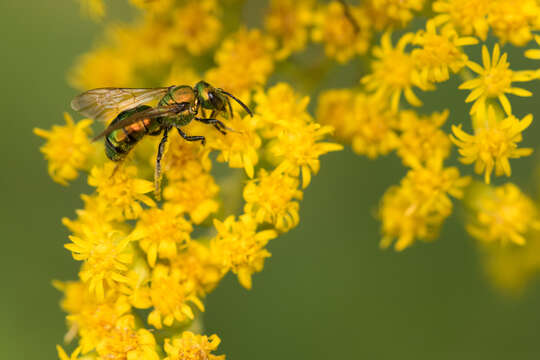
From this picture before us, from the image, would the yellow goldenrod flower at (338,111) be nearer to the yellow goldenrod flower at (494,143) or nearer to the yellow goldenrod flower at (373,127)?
the yellow goldenrod flower at (373,127)

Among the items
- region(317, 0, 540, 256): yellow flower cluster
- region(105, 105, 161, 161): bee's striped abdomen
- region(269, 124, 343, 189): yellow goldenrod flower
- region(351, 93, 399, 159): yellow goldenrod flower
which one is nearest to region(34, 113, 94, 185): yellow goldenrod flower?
region(105, 105, 161, 161): bee's striped abdomen

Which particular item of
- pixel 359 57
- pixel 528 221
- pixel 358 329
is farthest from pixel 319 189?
pixel 528 221

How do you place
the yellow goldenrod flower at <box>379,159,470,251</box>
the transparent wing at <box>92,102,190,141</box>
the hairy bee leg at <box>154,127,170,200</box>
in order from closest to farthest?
the transparent wing at <box>92,102,190,141</box>, the hairy bee leg at <box>154,127,170,200</box>, the yellow goldenrod flower at <box>379,159,470,251</box>

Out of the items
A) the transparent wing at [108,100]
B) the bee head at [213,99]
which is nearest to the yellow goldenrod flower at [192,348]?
the bee head at [213,99]

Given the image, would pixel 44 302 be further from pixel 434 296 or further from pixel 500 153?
pixel 500 153

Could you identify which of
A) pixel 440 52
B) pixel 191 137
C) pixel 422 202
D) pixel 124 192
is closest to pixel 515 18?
pixel 440 52

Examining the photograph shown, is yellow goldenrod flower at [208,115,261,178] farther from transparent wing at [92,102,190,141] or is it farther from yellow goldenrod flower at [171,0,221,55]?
yellow goldenrod flower at [171,0,221,55]
